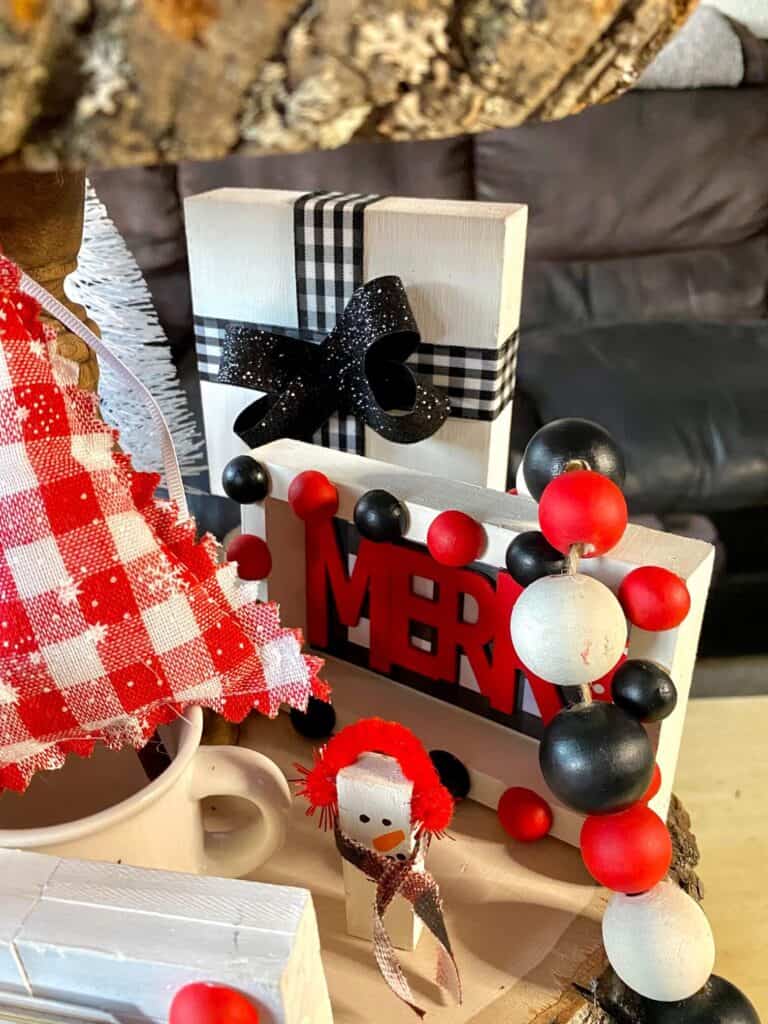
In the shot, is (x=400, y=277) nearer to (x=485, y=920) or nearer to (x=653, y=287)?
(x=485, y=920)

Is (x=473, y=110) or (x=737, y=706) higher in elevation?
(x=473, y=110)

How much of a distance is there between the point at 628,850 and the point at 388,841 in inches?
3.4

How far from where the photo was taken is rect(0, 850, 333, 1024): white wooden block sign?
227 mm

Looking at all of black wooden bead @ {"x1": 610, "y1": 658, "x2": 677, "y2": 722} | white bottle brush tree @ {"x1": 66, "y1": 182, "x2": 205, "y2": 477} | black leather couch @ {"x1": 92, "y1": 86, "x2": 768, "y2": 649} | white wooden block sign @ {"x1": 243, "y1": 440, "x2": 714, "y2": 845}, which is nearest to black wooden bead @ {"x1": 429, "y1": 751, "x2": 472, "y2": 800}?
white wooden block sign @ {"x1": 243, "y1": 440, "x2": 714, "y2": 845}

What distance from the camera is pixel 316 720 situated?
448 mm

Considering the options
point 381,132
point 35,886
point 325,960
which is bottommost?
point 325,960

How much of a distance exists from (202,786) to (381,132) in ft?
0.73

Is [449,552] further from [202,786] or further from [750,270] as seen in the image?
[750,270]

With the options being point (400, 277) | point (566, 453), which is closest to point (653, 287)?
point (400, 277)

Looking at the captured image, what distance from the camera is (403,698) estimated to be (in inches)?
18.0

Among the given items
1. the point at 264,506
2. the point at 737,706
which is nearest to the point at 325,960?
the point at 264,506

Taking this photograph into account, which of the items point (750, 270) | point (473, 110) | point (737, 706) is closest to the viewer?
point (473, 110)

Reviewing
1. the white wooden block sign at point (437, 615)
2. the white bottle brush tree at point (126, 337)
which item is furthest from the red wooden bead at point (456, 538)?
the white bottle brush tree at point (126, 337)

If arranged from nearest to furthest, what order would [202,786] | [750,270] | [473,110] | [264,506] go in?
[473,110] → [202,786] → [264,506] → [750,270]
